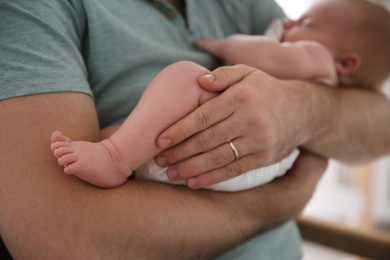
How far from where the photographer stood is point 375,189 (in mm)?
2951

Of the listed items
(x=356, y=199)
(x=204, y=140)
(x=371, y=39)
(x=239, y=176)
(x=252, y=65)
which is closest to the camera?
(x=204, y=140)

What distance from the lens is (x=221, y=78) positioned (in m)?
0.71

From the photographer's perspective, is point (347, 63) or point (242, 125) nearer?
point (242, 125)

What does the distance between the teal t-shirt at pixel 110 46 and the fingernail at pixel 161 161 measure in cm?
19

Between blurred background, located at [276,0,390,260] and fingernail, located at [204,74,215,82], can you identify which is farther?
blurred background, located at [276,0,390,260]

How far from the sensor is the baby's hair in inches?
42.5

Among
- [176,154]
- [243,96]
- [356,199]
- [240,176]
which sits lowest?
[356,199]

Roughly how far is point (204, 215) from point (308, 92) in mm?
456

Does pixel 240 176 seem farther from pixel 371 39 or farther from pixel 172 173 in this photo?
pixel 371 39

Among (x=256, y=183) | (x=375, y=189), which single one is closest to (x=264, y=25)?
(x=256, y=183)

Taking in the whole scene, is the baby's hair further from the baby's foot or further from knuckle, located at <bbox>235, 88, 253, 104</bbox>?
the baby's foot

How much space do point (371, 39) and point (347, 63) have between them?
0.36 feet

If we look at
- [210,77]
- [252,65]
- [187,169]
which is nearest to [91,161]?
[187,169]

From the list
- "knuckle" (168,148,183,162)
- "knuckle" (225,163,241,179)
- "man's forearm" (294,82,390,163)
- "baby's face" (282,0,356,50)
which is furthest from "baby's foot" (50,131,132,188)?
"baby's face" (282,0,356,50)
